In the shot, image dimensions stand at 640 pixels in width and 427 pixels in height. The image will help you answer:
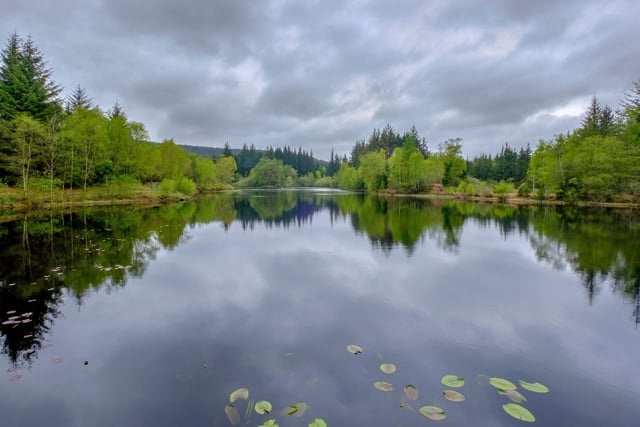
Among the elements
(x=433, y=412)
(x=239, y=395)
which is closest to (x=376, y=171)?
(x=433, y=412)

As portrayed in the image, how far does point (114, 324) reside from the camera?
6516mm

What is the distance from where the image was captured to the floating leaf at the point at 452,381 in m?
4.53

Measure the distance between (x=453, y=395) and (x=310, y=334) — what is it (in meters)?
2.70

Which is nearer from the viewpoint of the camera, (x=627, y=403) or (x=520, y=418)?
(x=520, y=418)

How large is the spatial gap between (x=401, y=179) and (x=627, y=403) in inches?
2495

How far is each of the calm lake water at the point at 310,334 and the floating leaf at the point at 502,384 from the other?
14cm

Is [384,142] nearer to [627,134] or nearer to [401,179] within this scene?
[401,179]

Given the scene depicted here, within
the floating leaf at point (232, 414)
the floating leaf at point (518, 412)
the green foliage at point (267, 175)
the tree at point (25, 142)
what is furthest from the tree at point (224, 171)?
the floating leaf at point (518, 412)

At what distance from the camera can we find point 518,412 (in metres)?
3.99

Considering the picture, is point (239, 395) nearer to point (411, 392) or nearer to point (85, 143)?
point (411, 392)

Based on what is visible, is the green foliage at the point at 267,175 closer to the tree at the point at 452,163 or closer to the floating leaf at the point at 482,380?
the tree at the point at 452,163

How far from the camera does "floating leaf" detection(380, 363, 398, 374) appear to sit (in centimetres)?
486

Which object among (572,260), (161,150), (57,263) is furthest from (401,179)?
(57,263)

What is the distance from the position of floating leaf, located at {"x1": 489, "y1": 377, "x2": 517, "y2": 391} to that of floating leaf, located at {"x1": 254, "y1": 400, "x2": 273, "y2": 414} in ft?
10.3
